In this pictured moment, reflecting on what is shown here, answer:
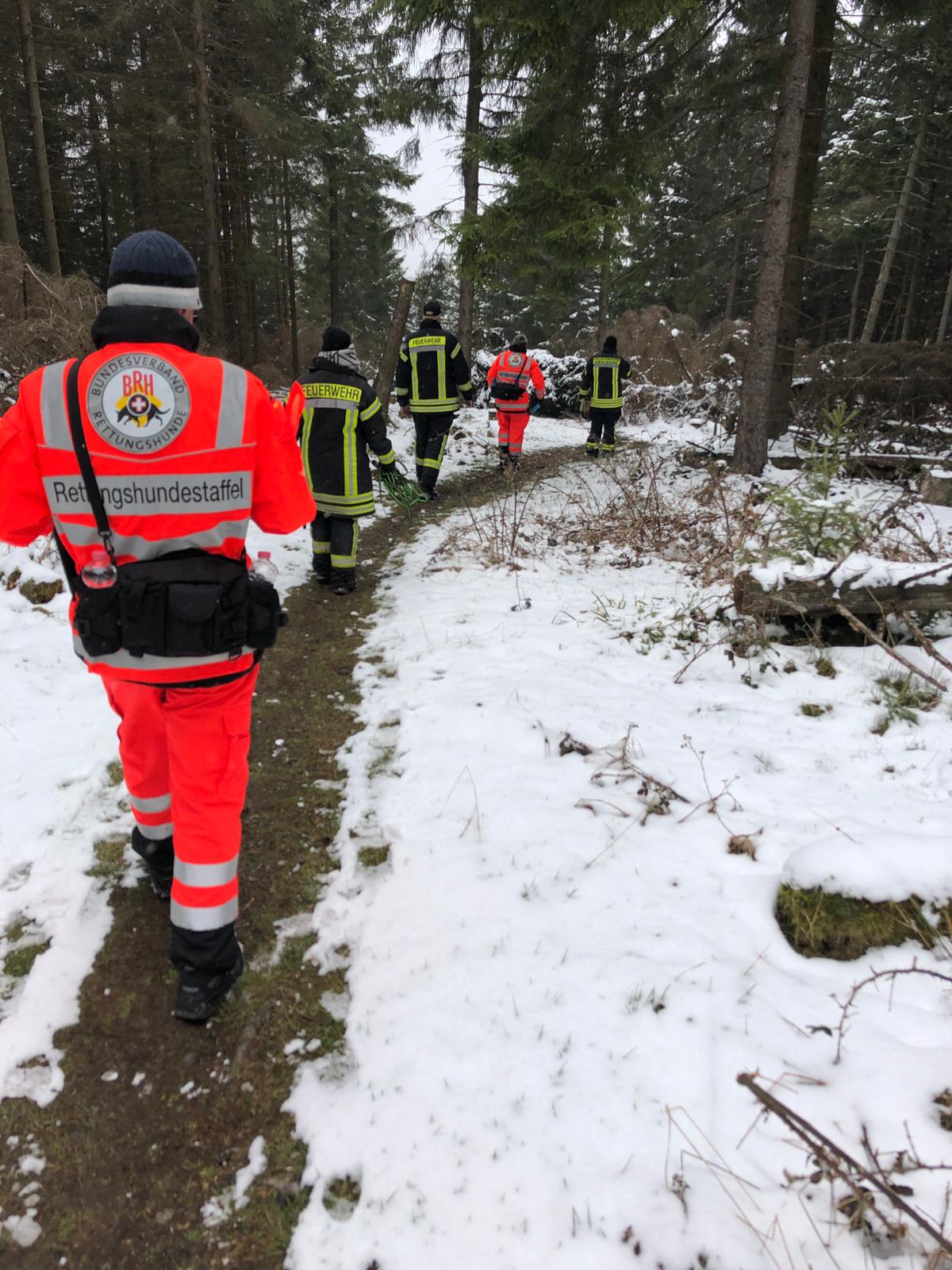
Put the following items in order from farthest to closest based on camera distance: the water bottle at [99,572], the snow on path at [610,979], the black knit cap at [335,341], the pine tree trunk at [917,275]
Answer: the pine tree trunk at [917,275], the black knit cap at [335,341], the water bottle at [99,572], the snow on path at [610,979]

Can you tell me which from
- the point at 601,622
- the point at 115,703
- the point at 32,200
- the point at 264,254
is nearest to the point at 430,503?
the point at 601,622

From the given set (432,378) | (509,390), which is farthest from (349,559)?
(509,390)

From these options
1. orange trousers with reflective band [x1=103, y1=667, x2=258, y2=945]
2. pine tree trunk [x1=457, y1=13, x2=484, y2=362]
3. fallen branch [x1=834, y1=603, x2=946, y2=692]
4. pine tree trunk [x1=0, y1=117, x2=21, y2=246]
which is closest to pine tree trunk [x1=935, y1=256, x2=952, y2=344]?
pine tree trunk [x1=457, y1=13, x2=484, y2=362]

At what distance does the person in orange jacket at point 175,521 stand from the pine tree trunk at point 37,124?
47.6 ft

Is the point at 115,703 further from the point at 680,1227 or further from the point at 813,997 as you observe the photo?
the point at 813,997

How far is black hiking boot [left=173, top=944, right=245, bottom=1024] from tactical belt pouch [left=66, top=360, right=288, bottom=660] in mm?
1148

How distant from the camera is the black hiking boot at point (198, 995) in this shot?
7.62 feet

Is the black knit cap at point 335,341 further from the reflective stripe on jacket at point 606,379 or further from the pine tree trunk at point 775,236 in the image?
the reflective stripe on jacket at point 606,379

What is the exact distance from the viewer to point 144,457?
6.73 feet

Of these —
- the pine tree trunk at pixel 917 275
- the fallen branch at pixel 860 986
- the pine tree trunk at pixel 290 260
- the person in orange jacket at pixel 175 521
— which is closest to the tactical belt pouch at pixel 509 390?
the person in orange jacket at pixel 175 521

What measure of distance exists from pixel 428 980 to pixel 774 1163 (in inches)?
46.1

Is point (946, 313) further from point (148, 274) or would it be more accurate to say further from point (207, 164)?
point (148, 274)

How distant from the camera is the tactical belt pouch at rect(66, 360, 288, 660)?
213cm

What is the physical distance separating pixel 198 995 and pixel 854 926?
237 centimetres
